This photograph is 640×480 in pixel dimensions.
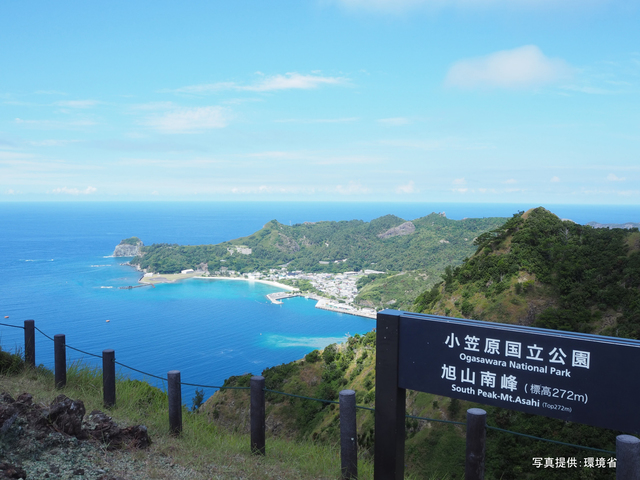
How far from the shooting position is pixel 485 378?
99.7 inches

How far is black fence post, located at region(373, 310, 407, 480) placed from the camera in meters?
2.81

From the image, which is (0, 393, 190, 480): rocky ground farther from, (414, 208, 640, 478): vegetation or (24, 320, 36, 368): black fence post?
(414, 208, 640, 478): vegetation

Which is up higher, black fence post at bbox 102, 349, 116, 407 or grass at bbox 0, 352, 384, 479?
black fence post at bbox 102, 349, 116, 407

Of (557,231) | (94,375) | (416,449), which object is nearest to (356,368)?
(416,449)

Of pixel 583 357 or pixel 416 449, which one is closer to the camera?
pixel 583 357

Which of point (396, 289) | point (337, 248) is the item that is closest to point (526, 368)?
point (396, 289)

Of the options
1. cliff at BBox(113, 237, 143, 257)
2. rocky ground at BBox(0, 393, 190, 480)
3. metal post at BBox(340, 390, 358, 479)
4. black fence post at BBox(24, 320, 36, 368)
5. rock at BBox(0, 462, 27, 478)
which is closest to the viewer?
rock at BBox(0, 462, 27, 478)

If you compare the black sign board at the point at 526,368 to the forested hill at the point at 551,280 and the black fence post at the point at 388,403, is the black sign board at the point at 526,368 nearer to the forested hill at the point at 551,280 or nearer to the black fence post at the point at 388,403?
the black fence post at the point at 388,403

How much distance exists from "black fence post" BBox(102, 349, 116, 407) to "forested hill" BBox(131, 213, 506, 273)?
68356mm

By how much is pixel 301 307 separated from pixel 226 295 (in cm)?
1409

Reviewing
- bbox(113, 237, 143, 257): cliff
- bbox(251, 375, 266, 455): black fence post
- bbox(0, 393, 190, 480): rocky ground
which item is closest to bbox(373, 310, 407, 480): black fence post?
bbox(251, 375, 266, 455): black fence post

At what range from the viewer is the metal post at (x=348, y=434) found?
122 inches

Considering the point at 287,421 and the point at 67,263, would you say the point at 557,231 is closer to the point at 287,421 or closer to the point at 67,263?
the point at 287,421

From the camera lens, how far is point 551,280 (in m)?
16.5
